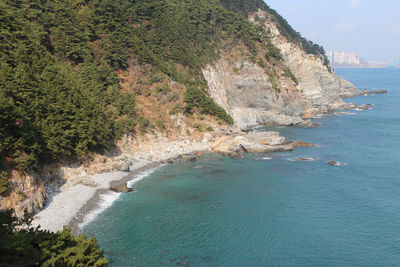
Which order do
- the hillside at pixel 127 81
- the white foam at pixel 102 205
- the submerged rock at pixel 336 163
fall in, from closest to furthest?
the white foam at pixel 102 205 → the hillside at pixel 127 81 → the submerged rock at pixel 336 163

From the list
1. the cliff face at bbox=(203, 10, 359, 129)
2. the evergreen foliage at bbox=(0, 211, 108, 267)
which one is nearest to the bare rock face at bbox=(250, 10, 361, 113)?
the cliff face at bbox=(203, 10, 359, 129)

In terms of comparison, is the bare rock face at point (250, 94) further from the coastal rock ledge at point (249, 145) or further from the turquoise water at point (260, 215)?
the turquoise water at point (260, 215)

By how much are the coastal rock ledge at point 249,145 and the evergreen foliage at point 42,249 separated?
4206cm

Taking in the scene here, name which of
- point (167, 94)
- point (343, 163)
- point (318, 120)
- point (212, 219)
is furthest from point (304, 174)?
point (318, 120)

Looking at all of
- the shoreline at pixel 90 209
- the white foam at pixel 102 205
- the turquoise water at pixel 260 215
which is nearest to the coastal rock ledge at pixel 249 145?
the turquoise water at pixel 260 215

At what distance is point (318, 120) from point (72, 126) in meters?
74.0

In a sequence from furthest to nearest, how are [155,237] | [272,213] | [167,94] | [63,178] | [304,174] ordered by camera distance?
[167,94] < [304,174] < [63,178] < [272,213] < [155,237]

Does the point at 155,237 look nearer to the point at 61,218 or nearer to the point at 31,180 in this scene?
the point at 61,218

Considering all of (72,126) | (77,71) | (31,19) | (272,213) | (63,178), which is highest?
(31,19)

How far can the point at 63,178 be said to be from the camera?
151ft

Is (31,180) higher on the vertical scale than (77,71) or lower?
lower

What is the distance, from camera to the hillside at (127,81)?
4413 centimetres

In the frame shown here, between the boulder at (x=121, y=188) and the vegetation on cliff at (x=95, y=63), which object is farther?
the boulder at (x=121, y=188)

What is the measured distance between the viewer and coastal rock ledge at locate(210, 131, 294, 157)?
67250 millimetres
